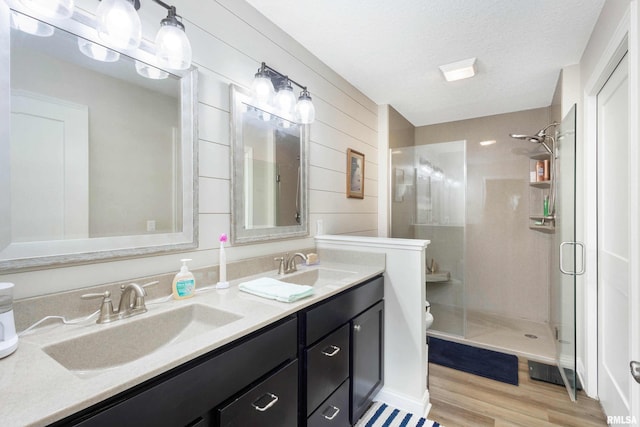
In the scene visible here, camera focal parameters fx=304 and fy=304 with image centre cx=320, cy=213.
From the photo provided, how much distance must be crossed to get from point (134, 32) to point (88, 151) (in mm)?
457

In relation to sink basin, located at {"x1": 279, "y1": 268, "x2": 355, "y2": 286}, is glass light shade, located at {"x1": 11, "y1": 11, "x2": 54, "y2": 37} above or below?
above

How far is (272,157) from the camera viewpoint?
1.89 metres

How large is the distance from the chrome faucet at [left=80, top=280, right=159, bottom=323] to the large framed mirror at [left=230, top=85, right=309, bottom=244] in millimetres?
570

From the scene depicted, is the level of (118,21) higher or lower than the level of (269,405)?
higher

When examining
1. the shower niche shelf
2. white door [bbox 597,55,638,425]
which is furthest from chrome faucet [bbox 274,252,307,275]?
the shower niche shelf

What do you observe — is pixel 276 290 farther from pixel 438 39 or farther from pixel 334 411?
pixel 438 39

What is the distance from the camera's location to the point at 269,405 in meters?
1.05

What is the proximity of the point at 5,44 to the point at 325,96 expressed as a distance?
1.81 meters

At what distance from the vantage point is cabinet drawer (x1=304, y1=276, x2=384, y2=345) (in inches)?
51.5

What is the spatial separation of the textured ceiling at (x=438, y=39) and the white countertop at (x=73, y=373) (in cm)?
165

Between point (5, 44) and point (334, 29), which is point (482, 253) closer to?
point (334, 29)

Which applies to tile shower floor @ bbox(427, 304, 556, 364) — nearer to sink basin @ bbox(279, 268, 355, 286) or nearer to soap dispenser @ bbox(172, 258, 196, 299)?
sink basin @ bbox(279, 268, 355, 286)

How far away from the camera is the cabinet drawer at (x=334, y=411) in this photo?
1.34 metres

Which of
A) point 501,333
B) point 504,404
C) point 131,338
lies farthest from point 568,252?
point 131,338
